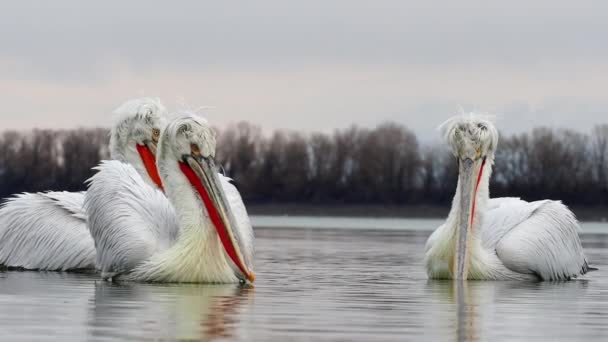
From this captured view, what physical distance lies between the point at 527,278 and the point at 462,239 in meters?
0.86

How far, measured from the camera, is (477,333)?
761 centimetres

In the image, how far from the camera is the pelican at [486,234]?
1191 cm

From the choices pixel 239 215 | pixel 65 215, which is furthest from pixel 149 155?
pixel 239 215

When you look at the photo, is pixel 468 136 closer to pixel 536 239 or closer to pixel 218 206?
pixel 536 239

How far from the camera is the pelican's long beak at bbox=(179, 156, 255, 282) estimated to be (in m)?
10.8

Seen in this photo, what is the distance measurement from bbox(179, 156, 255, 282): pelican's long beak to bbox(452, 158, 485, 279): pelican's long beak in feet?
5.31

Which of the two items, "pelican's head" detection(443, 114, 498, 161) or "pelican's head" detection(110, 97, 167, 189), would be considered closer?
"pelican's head" detection(443, 114, 498, 161)

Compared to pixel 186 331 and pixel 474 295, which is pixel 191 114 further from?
pixel 186 331

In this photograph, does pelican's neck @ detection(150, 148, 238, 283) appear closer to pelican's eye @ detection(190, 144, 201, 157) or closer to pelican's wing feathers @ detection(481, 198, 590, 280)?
pelican's eye @ detection(190, 144, 201, 157)

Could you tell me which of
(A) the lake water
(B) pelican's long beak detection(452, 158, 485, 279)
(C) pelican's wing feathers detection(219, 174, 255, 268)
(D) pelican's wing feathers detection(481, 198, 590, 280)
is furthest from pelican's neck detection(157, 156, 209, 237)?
(D) pelican's wing feathers detection(481, 198, 590, 280)

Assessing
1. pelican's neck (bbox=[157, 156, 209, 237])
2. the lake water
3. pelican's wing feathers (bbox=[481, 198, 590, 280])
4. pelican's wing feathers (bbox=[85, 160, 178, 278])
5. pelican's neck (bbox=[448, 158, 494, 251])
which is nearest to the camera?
the lake water

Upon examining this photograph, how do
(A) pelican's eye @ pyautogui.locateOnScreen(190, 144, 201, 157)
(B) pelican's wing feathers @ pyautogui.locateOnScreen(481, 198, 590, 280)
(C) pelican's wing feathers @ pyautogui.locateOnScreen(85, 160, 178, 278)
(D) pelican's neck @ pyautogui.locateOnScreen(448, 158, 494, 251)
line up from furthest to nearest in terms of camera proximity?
(B) pelican's wing feathers @ pyautogui.locateOnScreen(481, 198, 590, 280) → (D) pelican's neck @ pyautogui.locateOnScreen(448, 158, 494, 251) → (A) pelican's eye @ pyautogui.locateOnScreen(190, 144, 201, 157) → (C) pelican's wing feathers @ pyautogui.locateOnScreen(85, 160, 178, 278)

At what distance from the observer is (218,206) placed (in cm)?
1093

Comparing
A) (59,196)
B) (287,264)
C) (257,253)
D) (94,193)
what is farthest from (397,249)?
(94,193)
